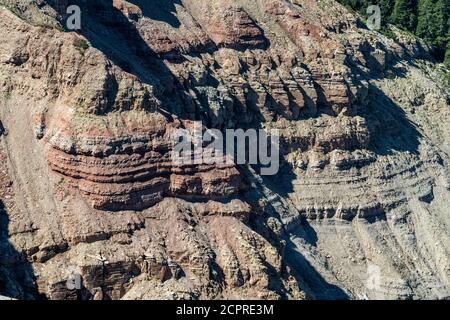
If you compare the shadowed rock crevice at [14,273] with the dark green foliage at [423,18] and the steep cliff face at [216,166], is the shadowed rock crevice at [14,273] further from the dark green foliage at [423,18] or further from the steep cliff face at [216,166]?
the dark green foliage at [423,18]

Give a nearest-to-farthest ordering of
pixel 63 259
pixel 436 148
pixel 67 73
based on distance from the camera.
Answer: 1. pixel 63 259
2. pixel 67 73
3. pixel 436 148

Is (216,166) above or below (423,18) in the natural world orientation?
below

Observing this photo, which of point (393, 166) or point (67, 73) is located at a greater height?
point (67, 73)

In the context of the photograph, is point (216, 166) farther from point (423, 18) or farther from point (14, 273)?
point (423, 18)

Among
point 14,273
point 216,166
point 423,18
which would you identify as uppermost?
point 423,18

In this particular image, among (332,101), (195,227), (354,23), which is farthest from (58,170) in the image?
(354,23)

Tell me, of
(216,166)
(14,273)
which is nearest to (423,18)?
(216,166)

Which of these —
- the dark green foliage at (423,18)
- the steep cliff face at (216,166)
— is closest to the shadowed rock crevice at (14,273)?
the steep cliff face at (216,166)

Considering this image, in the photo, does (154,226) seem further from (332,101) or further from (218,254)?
(332,101)
